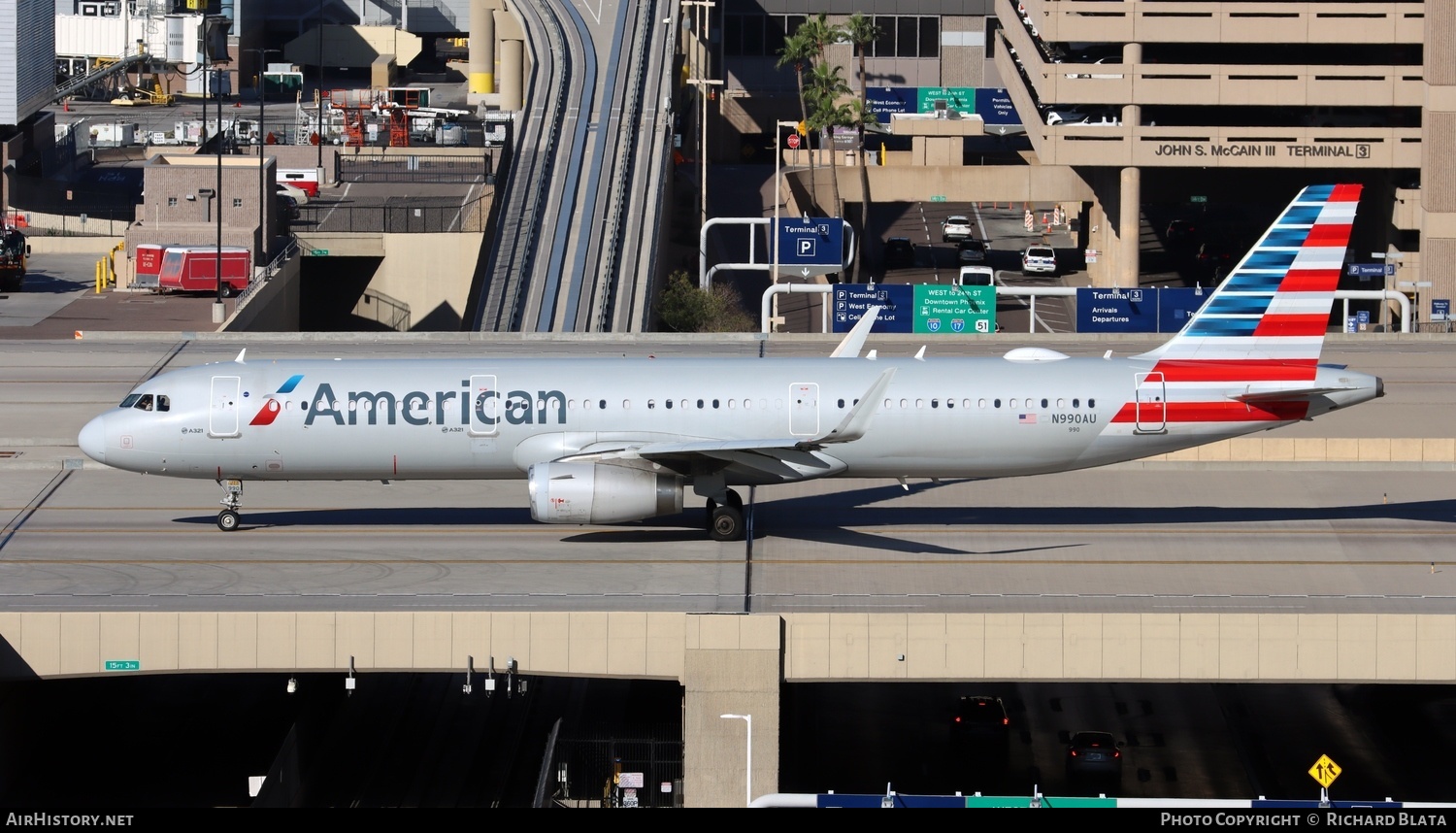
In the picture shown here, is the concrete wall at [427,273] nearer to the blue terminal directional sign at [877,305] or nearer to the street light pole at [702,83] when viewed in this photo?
the street light pole at [702,83]

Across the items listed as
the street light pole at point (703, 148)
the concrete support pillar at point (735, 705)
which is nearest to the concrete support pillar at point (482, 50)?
the street light pole at point (703, 148)

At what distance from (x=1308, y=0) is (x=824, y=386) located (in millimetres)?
66398

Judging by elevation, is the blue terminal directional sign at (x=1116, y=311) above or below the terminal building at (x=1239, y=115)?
below

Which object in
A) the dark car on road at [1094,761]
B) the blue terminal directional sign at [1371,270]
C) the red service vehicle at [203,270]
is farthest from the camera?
the blue terminal directional sign at [1371,270]

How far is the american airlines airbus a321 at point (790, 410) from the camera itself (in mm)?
39438

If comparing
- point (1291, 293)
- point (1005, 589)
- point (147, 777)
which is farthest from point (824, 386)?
point (147, 777)

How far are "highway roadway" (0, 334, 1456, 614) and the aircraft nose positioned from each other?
2386 mm

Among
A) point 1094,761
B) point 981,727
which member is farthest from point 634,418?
point 1094,761

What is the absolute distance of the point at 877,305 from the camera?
231 feet

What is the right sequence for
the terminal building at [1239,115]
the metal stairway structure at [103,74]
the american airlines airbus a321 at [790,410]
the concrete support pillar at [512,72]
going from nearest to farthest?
the american airlines airbus a321 at [790,410], the terminal building at [1239,115], the concrete support pillar at [512,72], the metal stairway structure at [103,74]

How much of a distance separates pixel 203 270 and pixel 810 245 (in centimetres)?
2893

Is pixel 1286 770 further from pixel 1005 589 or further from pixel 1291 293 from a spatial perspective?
pixel 1291 293

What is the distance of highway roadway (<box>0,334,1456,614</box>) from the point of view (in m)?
36.4

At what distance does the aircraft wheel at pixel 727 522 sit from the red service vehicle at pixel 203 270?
4556 cm
